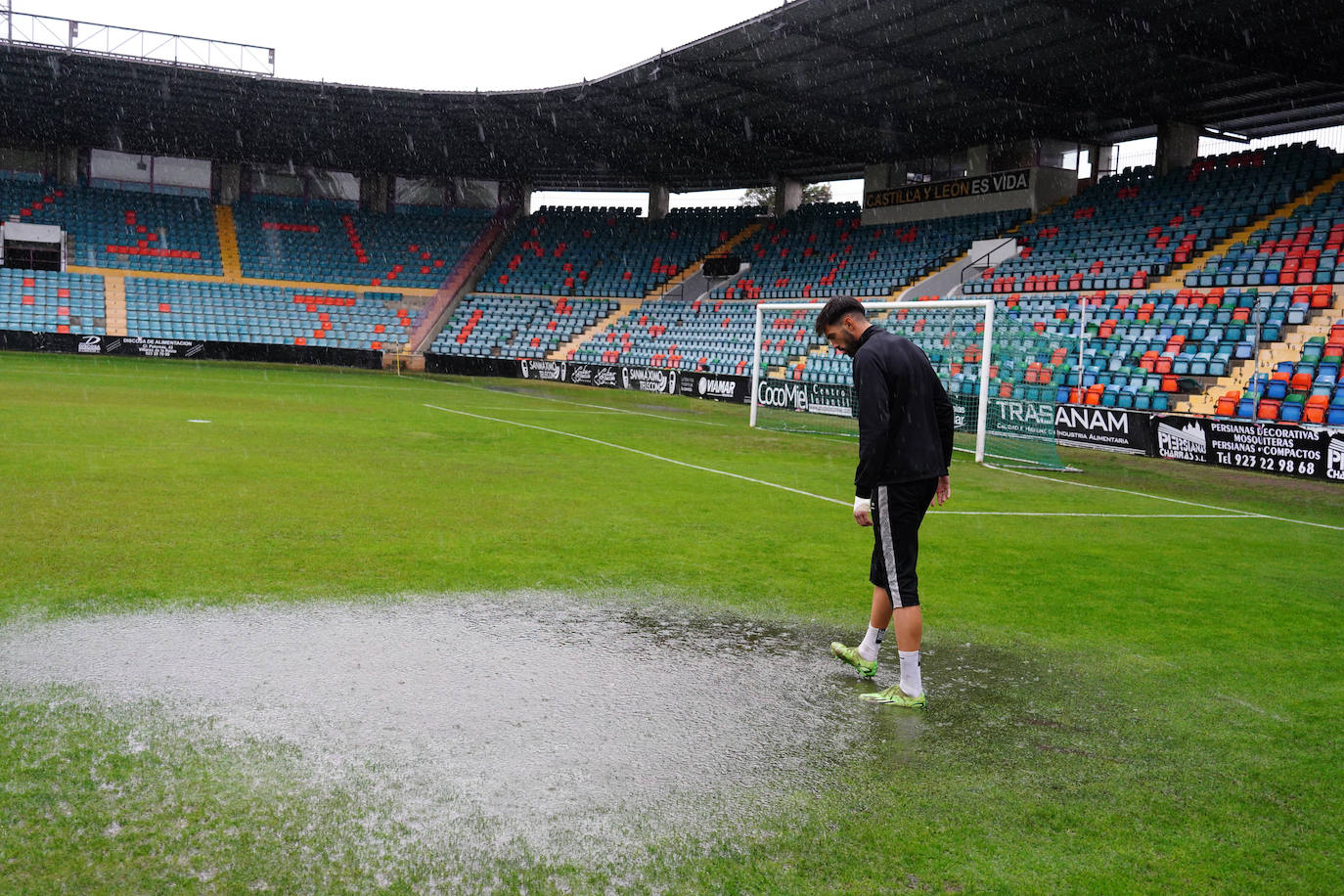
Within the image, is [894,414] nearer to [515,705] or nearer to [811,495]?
[515,705]

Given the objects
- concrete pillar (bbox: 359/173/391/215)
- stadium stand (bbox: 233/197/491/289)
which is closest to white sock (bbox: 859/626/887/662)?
stadium stand (bbox: 233/197/491/289)

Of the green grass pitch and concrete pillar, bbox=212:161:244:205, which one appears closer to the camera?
the green grass pitch

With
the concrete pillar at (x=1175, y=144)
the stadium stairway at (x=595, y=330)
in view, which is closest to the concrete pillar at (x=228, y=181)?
the stadium stairway at (x=595, y=330)

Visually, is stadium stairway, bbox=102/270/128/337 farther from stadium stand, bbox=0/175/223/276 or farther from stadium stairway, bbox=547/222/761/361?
stadium stairway, bbox=547/222/761/361

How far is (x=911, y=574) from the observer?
17.2 feet

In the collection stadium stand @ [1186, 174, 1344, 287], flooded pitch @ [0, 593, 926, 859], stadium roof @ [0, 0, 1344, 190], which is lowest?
flooded pitch @ [0, 593, 926, 859]

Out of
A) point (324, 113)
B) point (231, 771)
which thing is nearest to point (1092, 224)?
point (324, 113)

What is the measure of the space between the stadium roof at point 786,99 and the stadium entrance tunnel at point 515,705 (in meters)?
22.2

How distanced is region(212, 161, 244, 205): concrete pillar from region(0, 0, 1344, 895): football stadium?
7858 millimetres

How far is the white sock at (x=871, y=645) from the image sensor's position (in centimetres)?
549

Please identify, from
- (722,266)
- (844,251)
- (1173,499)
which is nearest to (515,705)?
(1173,499)

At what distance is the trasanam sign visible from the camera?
37.0 metres

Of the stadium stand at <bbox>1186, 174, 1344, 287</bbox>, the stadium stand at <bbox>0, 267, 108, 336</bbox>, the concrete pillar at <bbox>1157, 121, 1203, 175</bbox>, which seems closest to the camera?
the stadium stand at <bbox>1186, 174, 1344, 287</bbox>

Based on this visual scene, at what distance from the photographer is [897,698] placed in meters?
5.10
